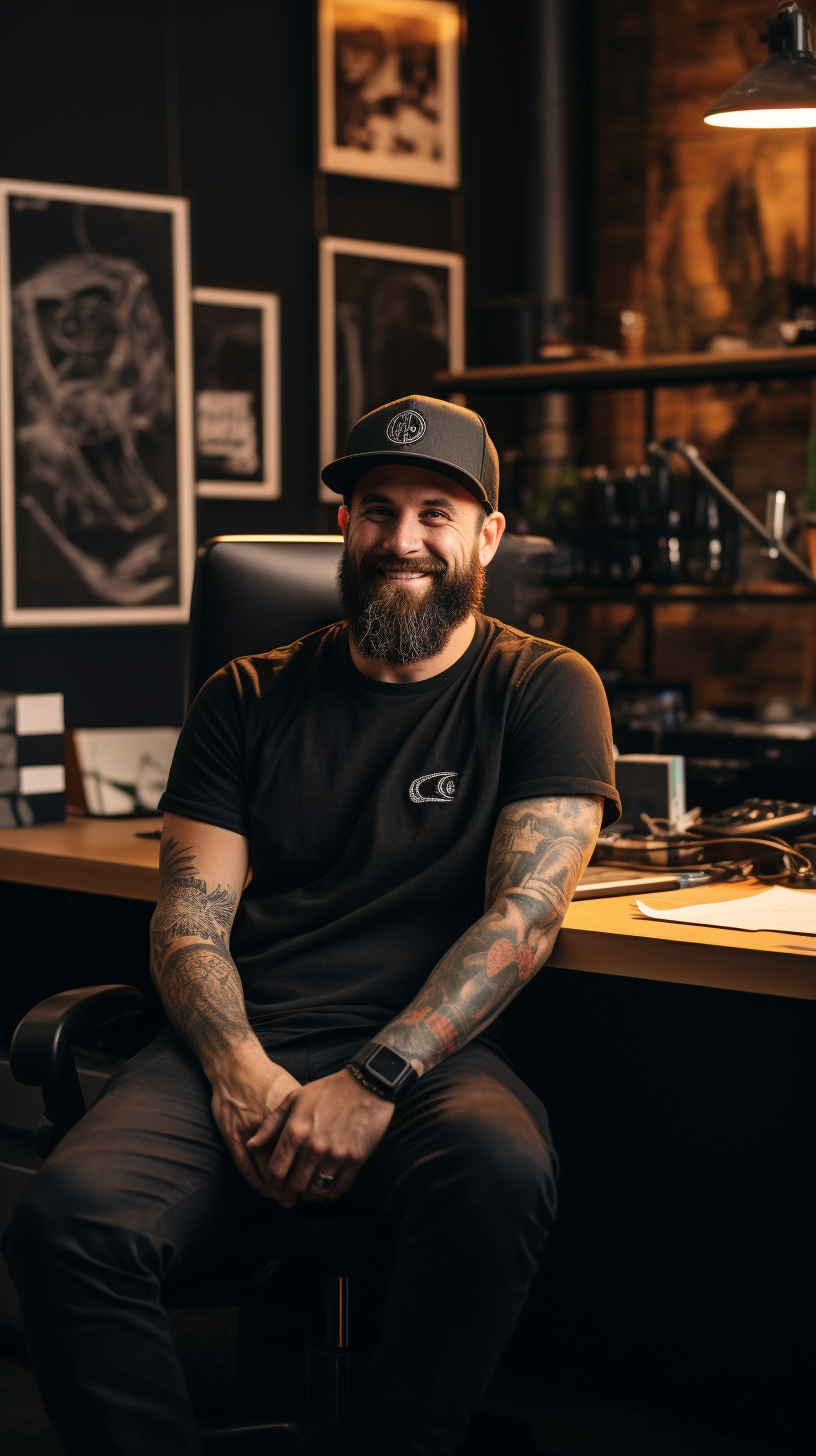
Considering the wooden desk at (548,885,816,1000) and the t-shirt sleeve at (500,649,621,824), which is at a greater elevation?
the t-shirt sleeve at (500,649,621,824)

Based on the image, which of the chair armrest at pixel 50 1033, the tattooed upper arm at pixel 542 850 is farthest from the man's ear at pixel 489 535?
the chair armrest at pixel 50 1033

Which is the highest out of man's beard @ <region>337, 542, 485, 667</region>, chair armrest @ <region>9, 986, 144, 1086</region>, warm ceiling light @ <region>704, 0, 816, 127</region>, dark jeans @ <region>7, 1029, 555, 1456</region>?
warm ceiling light @ <region>704, 0, 816, 127</region>

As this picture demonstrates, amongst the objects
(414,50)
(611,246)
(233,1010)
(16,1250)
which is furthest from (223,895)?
(611,246)

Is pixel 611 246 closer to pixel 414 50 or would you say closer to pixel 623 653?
pixel 414 50

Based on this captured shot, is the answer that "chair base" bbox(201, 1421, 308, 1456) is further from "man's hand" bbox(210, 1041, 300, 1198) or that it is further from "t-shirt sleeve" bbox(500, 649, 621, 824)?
"t-shirt sleeve" bbox(500, 649, 621, 824)

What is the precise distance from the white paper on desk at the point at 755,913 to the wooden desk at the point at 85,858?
764 mm

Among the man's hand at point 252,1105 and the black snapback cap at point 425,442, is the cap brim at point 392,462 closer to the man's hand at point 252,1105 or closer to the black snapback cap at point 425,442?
the black snapback cap at point 425,442

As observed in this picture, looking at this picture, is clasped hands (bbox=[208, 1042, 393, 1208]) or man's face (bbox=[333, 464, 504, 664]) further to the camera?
man's face (bbox=[333, 464, 504, 664])

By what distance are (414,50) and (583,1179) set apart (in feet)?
12.3

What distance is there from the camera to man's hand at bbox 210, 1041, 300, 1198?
172cm

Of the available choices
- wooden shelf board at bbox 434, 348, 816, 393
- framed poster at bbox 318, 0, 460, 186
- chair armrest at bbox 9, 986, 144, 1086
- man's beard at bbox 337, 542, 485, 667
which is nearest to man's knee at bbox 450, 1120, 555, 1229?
chair armrest at bbox 9, 986, 144, 1086

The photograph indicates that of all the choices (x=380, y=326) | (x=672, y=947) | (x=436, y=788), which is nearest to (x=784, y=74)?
(x=436, y=788)

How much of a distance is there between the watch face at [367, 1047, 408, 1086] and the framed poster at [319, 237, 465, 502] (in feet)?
10.5

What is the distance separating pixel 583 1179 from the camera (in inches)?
92.3
